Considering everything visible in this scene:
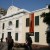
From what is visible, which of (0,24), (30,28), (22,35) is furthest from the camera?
(0,24)

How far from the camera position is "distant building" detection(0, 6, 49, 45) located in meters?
24.8

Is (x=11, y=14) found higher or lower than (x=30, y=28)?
higher

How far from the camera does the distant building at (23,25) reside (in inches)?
977

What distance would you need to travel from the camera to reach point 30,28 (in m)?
27.1

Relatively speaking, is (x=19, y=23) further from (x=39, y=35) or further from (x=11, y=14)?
(x=39, y=35)

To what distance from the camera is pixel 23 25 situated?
94.1 ft

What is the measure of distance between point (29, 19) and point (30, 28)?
1.51m

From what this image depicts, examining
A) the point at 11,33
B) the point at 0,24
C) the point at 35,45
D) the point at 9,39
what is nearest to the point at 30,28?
the point at 35,45

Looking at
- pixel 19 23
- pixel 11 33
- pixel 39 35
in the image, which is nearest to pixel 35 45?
pixel 39 35

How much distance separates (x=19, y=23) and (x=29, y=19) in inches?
119

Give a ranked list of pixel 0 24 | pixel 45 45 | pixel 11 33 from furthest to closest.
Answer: pixel 0 24, pixel 11 33, pixel 45 45

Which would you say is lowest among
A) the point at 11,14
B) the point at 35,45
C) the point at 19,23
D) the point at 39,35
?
the point at 35,45

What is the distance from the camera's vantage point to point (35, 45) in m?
25.4

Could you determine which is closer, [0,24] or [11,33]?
[11,33]
